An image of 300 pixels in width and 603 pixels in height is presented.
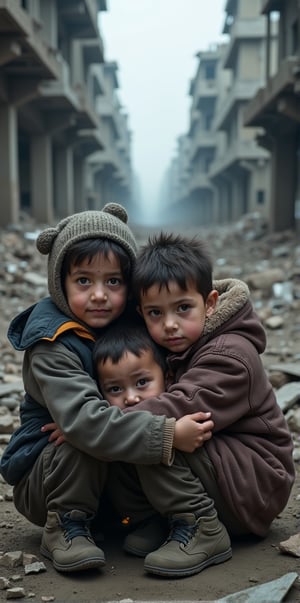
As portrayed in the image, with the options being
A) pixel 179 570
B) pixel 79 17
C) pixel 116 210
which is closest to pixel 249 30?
pixel 79 17

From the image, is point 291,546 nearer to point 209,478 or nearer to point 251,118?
point 209,478

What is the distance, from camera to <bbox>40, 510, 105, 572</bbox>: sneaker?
2.21 metres

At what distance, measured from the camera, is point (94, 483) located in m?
2.31

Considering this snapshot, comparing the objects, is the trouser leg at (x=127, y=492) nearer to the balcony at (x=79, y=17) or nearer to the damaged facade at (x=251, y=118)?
the damaged facade at (x=251, y=118)

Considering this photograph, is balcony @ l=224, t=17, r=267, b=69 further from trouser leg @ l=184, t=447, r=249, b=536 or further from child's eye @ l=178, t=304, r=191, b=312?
trouser leg @ l=184, t=447, r=249, b=536

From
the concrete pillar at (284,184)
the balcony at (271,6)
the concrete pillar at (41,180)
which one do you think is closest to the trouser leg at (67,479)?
the concrete pillar at (41,180)

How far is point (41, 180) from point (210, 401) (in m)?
15.6

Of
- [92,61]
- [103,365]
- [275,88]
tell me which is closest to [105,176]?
[92,61]

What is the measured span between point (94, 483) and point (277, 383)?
3.09 metres

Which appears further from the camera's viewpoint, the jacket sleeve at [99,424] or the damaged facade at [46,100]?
the damaged facade at [46,100]

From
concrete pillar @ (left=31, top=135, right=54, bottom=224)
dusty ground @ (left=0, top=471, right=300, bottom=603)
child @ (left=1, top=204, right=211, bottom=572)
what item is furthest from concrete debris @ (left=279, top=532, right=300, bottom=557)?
concrete pillar @ (left=31, top=135, right=54, bottom=224)

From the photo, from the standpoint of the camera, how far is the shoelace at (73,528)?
7.57ft

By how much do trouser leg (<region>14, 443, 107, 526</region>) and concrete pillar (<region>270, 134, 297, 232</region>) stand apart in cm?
1561

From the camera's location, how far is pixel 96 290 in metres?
2.50
